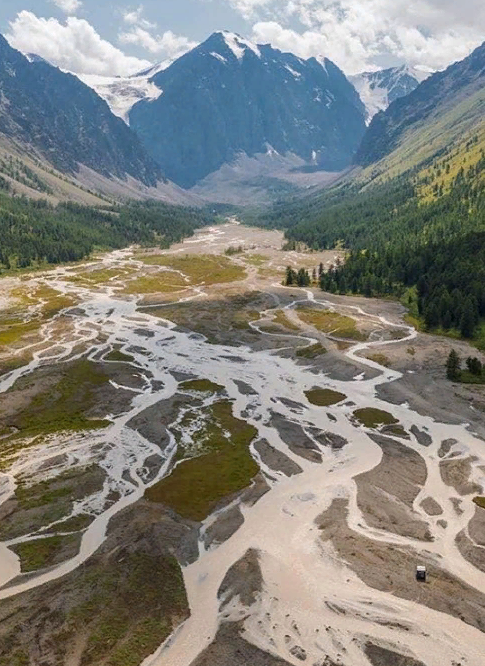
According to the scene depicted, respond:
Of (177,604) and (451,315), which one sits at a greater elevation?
(451,315)

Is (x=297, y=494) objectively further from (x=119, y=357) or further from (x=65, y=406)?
(x=119, y=357)

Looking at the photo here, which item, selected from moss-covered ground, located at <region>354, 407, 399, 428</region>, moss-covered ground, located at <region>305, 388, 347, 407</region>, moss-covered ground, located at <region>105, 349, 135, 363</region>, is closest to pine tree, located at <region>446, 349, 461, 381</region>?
moss-covered ground, located at <region>354, 407, 399, 428</region>

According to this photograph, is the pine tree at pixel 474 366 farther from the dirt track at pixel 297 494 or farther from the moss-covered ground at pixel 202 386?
the moss-covered ground at pixel 202 386

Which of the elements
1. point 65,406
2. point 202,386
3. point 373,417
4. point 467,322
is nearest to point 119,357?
point 202,386

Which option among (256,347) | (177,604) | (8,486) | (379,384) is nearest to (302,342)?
(256,347)

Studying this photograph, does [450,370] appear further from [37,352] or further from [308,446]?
[37,352]

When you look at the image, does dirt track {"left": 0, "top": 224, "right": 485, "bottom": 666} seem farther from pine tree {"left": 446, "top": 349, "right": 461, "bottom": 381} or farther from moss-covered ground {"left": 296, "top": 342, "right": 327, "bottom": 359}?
pine tree {"left": 446, "top": 349, "right": 461, "bottom": 381}

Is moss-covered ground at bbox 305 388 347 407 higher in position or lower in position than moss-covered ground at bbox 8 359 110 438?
higher

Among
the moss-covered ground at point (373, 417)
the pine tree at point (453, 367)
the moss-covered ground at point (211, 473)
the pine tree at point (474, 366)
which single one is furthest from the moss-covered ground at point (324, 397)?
the pine tree at point (474, 366)
